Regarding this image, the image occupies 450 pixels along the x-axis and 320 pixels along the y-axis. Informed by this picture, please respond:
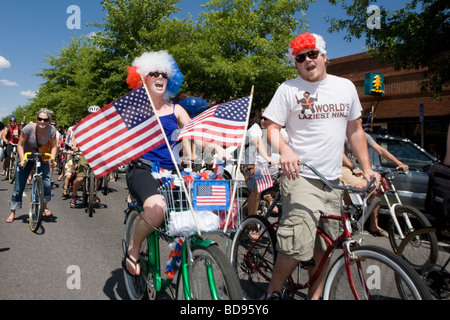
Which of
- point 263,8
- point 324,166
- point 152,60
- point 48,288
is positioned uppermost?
point 263,8

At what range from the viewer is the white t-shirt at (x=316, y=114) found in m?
2.77

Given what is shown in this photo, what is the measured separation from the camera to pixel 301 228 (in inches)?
104

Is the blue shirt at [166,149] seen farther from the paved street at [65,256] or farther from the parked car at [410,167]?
the parked car at [410,167]

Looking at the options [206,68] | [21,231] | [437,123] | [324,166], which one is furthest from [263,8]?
[324,166]

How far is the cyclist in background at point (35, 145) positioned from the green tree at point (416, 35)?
26.9 ft

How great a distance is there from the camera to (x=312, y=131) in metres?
2.79

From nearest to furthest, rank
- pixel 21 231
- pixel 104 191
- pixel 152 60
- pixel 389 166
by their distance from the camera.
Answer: pixel 152 60 < pixel 21 231 < pixel 389 166 < pixel 104 191

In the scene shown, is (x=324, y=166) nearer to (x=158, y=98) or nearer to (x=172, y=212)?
(x=172, y=212)

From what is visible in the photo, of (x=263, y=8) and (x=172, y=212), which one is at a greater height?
(x=263, y=8)

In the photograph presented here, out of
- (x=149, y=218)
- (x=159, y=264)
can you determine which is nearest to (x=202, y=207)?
(x=149, y=218)

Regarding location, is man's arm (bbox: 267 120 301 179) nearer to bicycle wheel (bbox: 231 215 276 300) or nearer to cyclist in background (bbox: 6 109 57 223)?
bicycle wheel (bbox: 231 215 276 300)

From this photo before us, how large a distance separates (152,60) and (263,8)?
59.1 ft

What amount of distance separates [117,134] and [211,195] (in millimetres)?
983

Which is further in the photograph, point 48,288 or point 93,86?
point 93,86
